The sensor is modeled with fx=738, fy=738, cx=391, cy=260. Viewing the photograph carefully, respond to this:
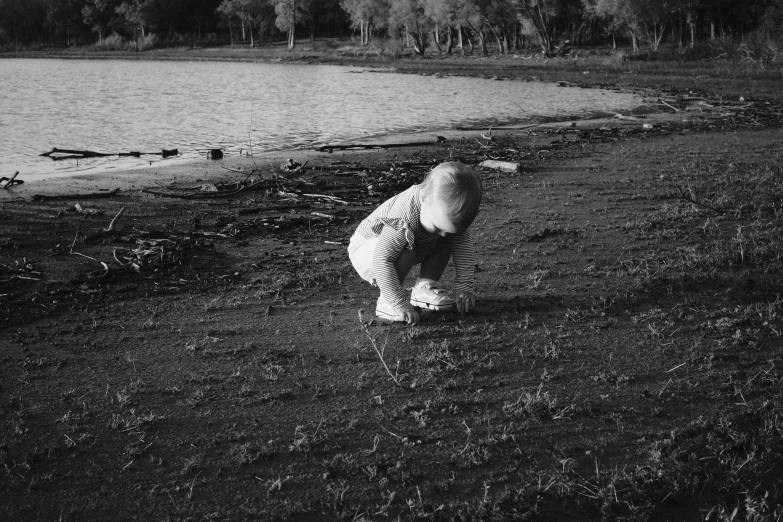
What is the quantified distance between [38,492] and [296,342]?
6.34ft

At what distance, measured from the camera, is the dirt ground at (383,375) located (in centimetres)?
315

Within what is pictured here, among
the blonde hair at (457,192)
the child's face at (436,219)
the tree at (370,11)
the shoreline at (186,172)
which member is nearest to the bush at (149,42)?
the tree at (370,11)

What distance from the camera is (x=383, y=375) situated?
4.23 m

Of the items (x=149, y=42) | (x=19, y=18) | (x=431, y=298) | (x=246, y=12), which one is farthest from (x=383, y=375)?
(x=19, y=18)

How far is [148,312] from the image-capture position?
534 centimetres

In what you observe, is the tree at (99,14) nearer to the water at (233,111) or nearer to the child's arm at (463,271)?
the water at (233,111)

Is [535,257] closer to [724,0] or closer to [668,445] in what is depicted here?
[668,445]

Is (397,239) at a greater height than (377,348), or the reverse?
(397,239)

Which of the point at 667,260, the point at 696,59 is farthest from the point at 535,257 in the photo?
the point at 696,59

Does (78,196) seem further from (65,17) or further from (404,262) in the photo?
(65,17)

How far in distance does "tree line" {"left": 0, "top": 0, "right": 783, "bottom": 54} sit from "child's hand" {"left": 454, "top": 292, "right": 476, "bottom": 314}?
1928 inches

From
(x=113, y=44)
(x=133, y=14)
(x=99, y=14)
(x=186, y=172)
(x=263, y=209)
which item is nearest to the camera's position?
(x=263, y=209)

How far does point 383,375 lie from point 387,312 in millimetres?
886

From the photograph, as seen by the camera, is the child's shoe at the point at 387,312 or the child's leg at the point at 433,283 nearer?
the child's shoe at the point at 387,312
